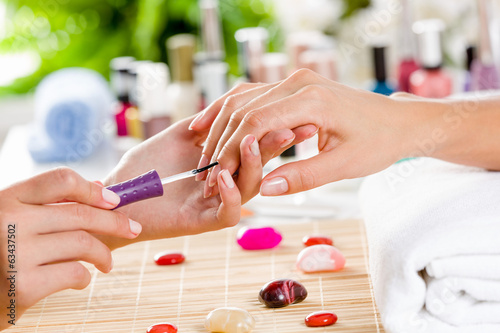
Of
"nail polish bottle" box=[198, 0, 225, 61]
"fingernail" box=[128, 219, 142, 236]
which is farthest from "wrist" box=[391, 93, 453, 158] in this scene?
"nail polish bottle" box=[198, 0, 225, 61]

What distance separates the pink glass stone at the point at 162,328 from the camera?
2.58 feet

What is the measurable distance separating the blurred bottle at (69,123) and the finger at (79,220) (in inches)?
36.8

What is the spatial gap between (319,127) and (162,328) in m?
0.28

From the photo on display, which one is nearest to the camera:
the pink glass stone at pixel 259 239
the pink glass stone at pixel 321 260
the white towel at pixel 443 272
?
the white towel at pixel 443 272

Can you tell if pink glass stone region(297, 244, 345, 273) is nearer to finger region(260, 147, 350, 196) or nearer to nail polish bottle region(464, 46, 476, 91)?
finger region(260, 147, 350, 196)

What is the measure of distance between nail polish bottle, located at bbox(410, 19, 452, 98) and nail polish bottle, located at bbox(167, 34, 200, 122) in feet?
1.72

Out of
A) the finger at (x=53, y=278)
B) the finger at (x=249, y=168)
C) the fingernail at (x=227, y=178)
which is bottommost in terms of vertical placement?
the finger at (x=53, y=278)

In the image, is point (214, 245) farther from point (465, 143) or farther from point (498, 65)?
point (498, 65)

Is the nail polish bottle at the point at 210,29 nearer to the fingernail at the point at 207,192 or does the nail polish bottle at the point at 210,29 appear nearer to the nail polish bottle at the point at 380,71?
the nail polish bottle at the point at 380,71

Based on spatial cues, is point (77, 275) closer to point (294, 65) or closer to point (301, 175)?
point (301, 175)

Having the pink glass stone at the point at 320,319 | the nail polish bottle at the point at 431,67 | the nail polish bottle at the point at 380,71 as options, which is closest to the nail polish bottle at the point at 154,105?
the nail polish bottle at the point at 380,71

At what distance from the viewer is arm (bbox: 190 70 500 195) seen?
0.79m

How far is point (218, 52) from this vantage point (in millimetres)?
1781

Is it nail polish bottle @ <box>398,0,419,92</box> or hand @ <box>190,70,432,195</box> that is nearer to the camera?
hand @ <box>190,70,432,195</box>
